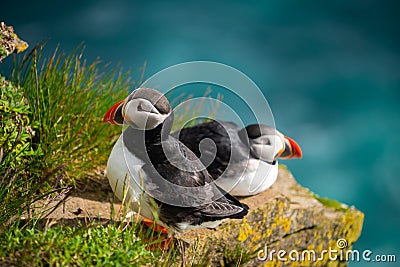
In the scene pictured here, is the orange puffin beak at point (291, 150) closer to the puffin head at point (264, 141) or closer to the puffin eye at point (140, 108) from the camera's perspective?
the puffin head at point (264, 141)

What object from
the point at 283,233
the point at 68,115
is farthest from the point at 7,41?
the point at 283,233

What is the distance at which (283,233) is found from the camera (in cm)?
455

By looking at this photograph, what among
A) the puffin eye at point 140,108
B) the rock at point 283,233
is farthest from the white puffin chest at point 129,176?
the rock at point 283,233

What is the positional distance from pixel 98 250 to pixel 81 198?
1.49 m

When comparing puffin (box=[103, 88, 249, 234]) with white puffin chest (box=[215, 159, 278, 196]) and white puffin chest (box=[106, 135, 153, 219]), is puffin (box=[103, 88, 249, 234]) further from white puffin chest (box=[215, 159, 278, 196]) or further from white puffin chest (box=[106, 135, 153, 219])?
white puffin chest (box=[215, 159, 278, 196])

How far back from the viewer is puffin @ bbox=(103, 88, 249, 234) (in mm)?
3191

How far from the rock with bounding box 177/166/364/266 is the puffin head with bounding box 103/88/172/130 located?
0.83 meters

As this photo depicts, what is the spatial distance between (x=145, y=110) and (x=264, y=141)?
158cm

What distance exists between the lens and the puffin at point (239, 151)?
4.17 metres

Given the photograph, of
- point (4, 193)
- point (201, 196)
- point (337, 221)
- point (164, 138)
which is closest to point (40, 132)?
point (4, 193)

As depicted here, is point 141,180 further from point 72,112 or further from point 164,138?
point 72,112

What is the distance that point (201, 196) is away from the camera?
3283 mm

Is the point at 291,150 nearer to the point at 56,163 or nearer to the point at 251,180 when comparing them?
the point at 251,180

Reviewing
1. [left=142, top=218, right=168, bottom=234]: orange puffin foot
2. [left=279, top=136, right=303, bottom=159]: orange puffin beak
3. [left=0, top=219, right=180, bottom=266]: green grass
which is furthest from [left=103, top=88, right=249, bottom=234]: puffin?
[left=279, top=136, right=303, bottom=159]: orange puffin beak
